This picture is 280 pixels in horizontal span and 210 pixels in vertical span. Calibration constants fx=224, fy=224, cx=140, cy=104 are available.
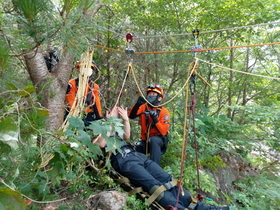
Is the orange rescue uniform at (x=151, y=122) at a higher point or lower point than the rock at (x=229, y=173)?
higher

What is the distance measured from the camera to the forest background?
4.50 feet

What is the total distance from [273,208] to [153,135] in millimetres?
2002

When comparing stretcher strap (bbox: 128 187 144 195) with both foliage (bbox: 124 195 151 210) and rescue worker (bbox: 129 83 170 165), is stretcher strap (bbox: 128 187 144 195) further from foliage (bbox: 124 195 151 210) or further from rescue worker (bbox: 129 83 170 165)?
rescue worker (bbox: 129 83 170 165)

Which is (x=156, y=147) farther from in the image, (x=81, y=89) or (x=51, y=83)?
(x=51, y=83)

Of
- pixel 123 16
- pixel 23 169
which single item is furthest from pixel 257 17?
pixel 23 169

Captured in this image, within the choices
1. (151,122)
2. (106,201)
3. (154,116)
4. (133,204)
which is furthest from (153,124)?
(106,201)

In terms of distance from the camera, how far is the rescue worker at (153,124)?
3.79m

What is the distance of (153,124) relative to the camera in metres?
3.94

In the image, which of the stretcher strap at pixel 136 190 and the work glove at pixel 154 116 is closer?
the stretcher strap at pixel 136 190

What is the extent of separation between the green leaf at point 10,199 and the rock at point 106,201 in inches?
69.4

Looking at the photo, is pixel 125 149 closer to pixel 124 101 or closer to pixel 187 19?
pixel 124 101

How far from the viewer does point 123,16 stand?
484 cm

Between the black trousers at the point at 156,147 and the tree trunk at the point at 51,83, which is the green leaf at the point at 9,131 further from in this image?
the black trousers at the point at 156,147

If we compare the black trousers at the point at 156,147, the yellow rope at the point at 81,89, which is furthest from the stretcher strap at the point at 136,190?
the yellow rope at the point at 81,89
